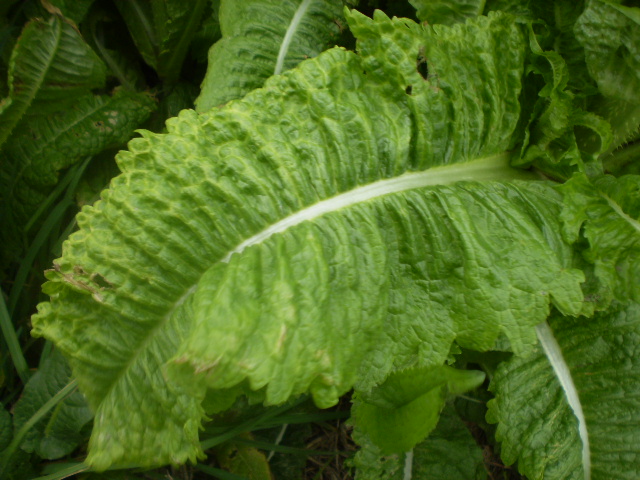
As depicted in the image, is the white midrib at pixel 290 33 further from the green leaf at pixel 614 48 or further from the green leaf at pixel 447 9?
the green leaf at pixel 614 48

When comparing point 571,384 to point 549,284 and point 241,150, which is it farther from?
point 241,150

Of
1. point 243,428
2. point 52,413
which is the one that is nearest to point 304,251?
point 243,428

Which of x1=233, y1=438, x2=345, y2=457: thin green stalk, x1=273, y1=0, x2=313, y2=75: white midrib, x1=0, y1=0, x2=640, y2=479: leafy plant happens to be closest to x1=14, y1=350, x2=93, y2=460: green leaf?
x1=0, y1=0, x2=640, y2=479: leafy plant

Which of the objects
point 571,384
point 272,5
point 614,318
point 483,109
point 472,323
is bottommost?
point 571,384

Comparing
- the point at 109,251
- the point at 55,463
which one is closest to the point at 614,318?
the point at 109,251

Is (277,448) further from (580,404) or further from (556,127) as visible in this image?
(556,127)

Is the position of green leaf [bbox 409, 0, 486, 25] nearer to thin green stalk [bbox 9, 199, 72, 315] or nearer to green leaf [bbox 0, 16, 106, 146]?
green leaf [bbox 0, 16, 106, 146]
